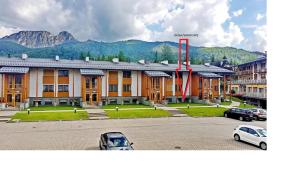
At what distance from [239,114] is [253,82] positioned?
1806 mm

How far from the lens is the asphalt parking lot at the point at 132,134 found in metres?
7.06

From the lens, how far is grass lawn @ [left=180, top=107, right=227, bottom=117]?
11.6m

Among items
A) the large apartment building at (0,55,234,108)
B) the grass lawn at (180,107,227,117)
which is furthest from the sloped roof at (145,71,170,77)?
the grass lawn at (180,107,227,117)

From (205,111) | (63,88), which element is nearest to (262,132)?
(205,111)

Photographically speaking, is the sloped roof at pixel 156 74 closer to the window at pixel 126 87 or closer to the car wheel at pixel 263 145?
the window at pixel 126 87

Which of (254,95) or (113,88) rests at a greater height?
(113,88)

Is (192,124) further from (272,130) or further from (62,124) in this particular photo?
(62,124)

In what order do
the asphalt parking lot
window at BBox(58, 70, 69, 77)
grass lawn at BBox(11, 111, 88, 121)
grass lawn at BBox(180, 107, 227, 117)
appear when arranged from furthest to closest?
window at BBox(58, 70, 69, 77) → grass lawn at BBox(180, 107, 227, 117) → grass lawn at BBox(11, 111, 88, 121) → the asphalt parking lot

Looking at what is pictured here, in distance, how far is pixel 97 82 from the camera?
15.1 m

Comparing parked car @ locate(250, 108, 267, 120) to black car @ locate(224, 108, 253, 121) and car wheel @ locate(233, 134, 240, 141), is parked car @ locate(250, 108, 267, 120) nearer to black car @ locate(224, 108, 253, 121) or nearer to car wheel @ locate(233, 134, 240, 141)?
black car @ locate(224, 108, 253, 121)

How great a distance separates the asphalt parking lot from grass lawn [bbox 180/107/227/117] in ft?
3.25

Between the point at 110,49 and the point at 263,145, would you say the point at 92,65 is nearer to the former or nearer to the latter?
the point at 110,49

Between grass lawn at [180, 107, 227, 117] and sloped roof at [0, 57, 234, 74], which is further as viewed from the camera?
sloped roof at [0, 57, 234, 74]
